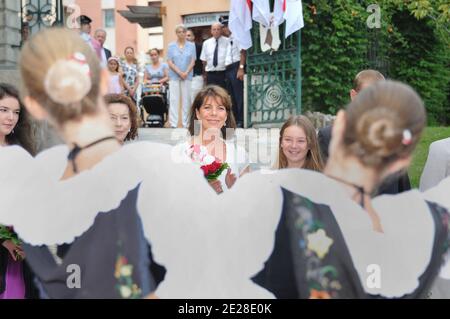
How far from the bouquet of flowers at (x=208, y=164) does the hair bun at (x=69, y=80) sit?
2.63 ft

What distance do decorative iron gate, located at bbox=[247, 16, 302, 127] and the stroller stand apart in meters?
1.01

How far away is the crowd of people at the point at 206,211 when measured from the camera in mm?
→ 2182

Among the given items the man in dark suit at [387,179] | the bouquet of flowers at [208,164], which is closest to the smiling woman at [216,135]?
the bouquet of flowers at [208,164]

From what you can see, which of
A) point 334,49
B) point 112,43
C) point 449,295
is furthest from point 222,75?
point 112,43

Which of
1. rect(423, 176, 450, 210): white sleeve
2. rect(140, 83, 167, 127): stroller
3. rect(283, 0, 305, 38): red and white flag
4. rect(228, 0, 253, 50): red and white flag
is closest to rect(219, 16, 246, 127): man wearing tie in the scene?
rect(140, 83, 167, 127): stroller

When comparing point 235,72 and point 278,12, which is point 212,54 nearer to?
point 235,72

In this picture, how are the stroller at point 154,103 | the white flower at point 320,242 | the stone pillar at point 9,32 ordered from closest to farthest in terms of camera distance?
1. the white flower at point 320,242
2. the stone pillar at point 9,32
3. the stroller at point 154,103

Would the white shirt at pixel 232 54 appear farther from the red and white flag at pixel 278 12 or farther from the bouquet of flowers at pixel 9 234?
the bouquet of flowers at pixel 9 234

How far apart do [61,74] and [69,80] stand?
3 cm

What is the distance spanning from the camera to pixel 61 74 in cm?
216

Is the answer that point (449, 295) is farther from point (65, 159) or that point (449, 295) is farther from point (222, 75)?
point (222, 75)

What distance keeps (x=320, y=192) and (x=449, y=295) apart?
1.89ft

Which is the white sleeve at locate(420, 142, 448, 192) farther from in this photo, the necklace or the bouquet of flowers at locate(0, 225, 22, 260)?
the bouquet of flowers at locate(0, 225, 22, 260)

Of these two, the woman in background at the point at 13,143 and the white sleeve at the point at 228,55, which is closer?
the woman in background at the point at 13,143
